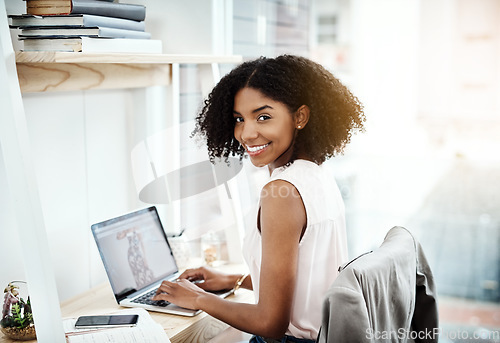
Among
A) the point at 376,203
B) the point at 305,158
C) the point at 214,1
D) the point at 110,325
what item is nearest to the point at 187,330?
the point at 110,325

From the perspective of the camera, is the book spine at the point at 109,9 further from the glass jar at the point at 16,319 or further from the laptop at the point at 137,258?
the glass jar at the point at 16,319

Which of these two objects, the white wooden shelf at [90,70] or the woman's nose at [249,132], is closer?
the white wooden shelf at [90,70]

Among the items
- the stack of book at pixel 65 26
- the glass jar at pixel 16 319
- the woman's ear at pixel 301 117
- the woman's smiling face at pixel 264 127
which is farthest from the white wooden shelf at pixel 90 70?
the glass jar at pixel 16 319

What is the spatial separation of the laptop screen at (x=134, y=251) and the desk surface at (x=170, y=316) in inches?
2.7

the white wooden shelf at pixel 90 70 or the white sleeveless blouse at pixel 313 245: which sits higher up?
the white wooden shelf at pixel 90 70

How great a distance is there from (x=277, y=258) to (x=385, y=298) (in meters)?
0.25

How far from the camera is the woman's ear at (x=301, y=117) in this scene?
1356 mm

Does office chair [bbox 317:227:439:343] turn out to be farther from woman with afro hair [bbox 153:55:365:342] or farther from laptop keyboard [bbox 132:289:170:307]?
laptop keyboard [bbox 132:289:170:307]

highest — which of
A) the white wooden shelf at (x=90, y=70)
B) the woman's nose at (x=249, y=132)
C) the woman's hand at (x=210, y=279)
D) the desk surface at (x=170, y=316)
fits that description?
the white wooden shelf at (x=90, y=70)

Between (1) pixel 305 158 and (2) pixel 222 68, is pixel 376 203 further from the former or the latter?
(1) pixel 305 158

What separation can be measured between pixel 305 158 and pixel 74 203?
2.28ft

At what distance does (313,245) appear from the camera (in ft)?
4.20

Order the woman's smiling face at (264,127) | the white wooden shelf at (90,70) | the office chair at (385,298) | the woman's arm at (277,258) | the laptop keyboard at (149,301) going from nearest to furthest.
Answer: the office chair at (385,298), the white wooden shelf at (90,70), the woman's arm at (277,258), the woman's smiling face at (264,127), the laptop keyboard at (149,301)

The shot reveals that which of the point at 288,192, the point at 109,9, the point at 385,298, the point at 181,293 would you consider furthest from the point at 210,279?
the point at 109,9
